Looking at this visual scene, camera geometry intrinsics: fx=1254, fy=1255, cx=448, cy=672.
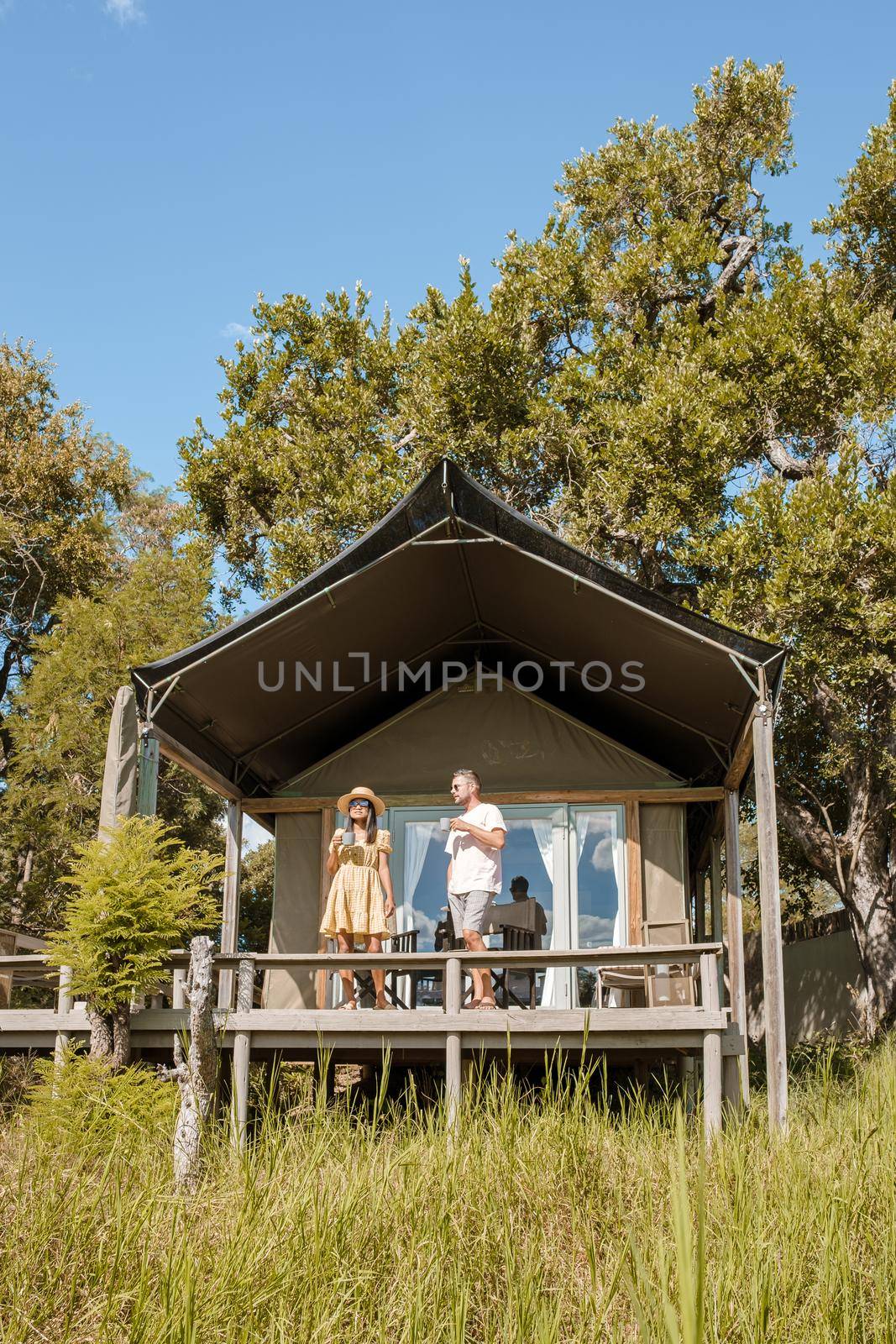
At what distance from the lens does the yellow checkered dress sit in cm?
698

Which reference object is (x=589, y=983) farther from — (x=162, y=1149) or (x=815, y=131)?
(x=815, y=131)

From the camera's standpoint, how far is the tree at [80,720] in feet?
51.8

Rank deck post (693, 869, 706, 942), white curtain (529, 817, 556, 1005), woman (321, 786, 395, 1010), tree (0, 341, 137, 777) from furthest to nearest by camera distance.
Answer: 1. tree (0, 341, 137, 777)
2. deck post (693, 869, 706, 942)
3. white curtain (529, 817, 556, 1005)
4. woman (321, 786, 395, 1010)

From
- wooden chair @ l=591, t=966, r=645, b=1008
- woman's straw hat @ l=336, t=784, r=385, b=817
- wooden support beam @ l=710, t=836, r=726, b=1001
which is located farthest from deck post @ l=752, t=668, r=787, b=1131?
wooden support beam @ l=710, t=836, r=726, b=1001

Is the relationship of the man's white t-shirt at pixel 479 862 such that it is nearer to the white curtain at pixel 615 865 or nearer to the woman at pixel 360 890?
the woman at pixel 360 890

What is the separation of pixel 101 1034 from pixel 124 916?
68cm

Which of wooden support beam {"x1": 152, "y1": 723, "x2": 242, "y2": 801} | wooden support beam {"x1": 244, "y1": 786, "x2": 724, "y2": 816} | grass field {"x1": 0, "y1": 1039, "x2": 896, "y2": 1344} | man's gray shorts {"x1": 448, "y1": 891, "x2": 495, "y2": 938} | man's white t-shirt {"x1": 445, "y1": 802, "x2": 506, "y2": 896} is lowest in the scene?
grass field {"x1": 0, "y1": 1039, "x2": 896, "y2": 1344}

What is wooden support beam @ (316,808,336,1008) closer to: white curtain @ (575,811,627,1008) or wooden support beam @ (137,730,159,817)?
white curtain @ (575,811,627,1008)

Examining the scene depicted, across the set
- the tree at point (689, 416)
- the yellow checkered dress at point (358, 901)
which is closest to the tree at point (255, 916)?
the tree at point (689, 416)

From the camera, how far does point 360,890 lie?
23.0 ft

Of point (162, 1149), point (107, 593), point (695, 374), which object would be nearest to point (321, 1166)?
point (162, 1149)

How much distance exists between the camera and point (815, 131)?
610 inches

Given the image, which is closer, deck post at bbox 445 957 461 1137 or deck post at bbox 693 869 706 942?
deck post at bbox 445 957 461 1137

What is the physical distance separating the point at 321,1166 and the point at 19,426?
678 inches
